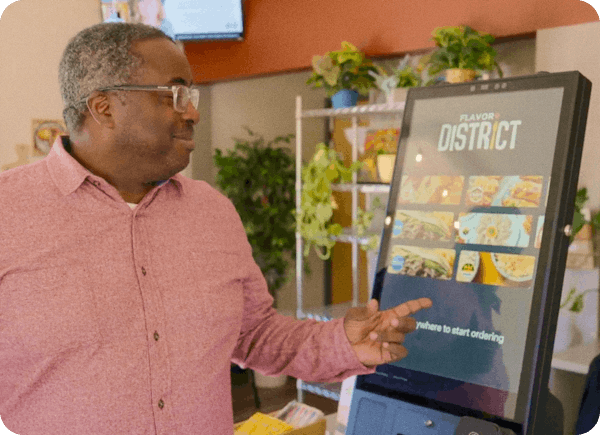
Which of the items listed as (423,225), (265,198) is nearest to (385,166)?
(265,198)

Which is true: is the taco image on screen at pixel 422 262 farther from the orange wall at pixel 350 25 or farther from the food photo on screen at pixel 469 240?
the orange wall at pixel 350 25

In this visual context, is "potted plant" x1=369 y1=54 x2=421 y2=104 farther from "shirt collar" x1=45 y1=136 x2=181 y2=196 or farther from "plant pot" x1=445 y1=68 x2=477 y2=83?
"shirt collar" x1=45 y1=136 x2=181 y2=196

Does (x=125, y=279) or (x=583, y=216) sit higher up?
(x=125, y=279)

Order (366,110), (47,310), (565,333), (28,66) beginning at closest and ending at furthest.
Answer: (47,310) < (565,333) < (366,110) < (28,66)

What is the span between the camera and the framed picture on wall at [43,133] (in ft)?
13.6

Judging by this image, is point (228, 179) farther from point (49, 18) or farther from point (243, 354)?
point (243, 354)

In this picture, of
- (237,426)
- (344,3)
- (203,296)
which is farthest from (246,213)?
(203,296)

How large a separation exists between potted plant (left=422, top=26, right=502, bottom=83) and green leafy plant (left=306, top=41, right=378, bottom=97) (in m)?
0.60

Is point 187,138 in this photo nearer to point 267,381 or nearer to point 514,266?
point 514,266

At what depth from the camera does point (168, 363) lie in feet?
3.65

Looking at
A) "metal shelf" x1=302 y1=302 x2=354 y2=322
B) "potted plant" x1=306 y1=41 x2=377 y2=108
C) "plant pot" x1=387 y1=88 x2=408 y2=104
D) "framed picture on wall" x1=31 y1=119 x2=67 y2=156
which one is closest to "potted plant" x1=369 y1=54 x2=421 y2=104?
"plant pot" x1=387 y1=88 x2=408 y2=104

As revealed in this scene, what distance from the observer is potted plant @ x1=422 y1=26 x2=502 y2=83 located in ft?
9.55

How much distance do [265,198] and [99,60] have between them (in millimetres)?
3767

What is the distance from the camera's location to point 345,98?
3.49 metres
